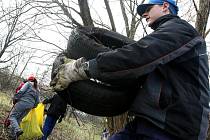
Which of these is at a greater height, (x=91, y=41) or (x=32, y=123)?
(x=91, y=41)

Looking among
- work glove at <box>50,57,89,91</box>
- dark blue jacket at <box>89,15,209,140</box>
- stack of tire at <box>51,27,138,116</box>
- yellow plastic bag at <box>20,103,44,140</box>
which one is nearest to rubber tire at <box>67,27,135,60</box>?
stack of tire at <box>51,27,138,116</box>

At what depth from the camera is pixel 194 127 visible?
2709 mm

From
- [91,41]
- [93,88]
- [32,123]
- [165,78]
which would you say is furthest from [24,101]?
[165,78]

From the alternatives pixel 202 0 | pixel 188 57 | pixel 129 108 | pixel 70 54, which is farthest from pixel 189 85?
pixel 202 0

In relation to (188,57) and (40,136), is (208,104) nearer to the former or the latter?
(188,57)

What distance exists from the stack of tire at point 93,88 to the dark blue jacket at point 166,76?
0.54ft

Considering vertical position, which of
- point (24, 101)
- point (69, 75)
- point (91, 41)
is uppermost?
point (24, 101)

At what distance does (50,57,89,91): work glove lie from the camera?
2.89 m

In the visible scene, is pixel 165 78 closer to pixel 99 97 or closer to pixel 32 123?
pixel 99 97

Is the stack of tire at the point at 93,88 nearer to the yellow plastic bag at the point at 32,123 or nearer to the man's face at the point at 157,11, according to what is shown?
the man's face at the point at 157,11

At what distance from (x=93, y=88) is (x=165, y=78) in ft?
1.65

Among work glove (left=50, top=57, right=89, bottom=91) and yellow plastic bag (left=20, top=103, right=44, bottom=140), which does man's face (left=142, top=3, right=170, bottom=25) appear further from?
yellow plastic bag (left=20, top=103, right=44, bottom=140)

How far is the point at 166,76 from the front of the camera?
273 centimetres

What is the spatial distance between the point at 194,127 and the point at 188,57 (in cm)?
44
